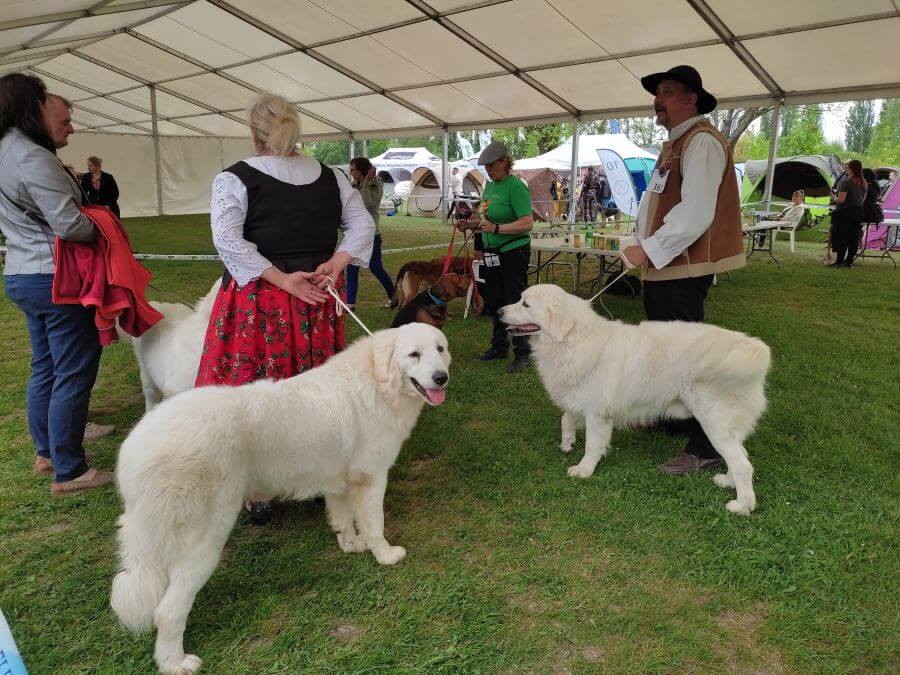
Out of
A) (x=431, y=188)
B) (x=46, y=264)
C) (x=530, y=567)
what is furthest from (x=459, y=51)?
(x=431, y=188)

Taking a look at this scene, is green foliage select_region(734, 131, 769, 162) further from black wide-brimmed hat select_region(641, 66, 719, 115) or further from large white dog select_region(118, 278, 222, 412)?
large white dog select_region(118, 278, 222, 412)

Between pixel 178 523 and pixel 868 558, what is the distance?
3.12 meters

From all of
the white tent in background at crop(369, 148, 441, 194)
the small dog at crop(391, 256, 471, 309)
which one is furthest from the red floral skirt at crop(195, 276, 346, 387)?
the white tent in background at crop(369, 148, 441, 194)

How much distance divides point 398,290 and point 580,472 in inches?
188

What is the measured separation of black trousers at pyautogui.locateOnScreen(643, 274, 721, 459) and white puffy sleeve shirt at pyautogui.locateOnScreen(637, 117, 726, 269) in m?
0.32

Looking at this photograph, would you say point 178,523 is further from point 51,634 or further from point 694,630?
point 694,630

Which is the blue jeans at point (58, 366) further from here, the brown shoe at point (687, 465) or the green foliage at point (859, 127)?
the green foliage at point (859, 127)

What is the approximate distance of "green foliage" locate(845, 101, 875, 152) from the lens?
61375mm

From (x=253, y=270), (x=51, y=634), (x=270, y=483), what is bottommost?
(x=51, y=634)

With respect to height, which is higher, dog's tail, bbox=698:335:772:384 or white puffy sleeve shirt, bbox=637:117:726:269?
white puffy sleeve shirt, bbox=637:117:726:269

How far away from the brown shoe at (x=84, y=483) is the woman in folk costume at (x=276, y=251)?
1.30m

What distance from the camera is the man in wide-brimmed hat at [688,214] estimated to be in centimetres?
299

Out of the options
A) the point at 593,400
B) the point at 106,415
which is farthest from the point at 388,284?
the point at 593,400

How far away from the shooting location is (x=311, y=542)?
2.79 meters
